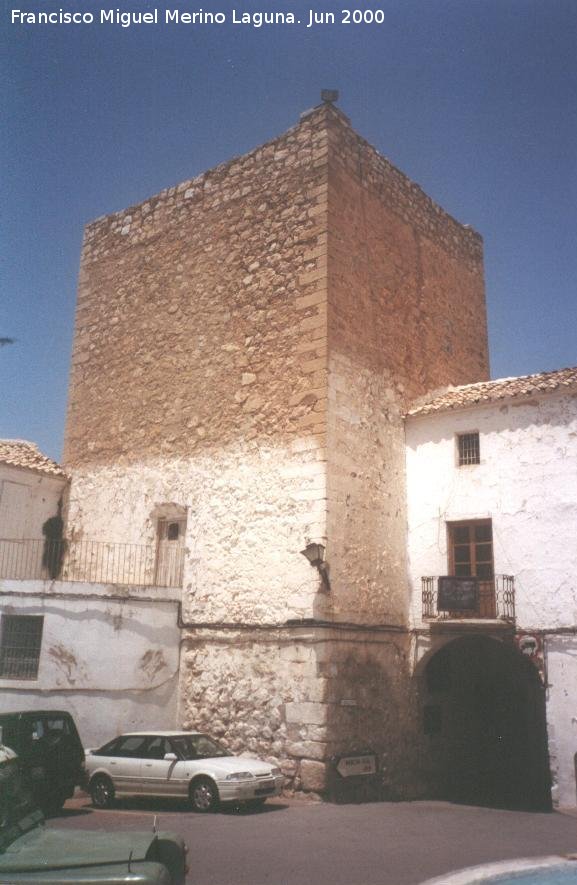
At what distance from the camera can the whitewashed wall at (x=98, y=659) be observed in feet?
42.4

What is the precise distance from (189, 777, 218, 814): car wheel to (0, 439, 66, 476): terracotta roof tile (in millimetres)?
7967

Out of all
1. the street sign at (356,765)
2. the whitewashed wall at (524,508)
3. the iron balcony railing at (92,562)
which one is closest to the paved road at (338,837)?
the street sign at (356,765)

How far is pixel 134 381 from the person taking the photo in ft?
53.5

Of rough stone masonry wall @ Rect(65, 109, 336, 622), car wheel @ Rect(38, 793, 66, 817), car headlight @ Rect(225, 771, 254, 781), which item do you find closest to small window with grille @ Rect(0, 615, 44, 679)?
rough stone masonry wall @ Rect(65, 109, 336, 622)

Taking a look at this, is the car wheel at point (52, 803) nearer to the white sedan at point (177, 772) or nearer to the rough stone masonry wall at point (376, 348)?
the white sedan at point (177, 772)

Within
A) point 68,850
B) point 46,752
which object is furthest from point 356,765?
point 68,850

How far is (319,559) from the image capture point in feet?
40.5

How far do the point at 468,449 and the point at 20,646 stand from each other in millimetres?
8674

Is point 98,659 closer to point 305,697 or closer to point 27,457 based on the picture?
point 305,697

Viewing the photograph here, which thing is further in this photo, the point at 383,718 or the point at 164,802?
the point at 383,718

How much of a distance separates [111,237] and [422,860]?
1450 centimetres

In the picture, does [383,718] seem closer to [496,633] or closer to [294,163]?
[496,633]

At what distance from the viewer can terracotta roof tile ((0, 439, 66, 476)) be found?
16.1 metres

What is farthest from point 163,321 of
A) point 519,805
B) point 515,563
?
point 519,805
